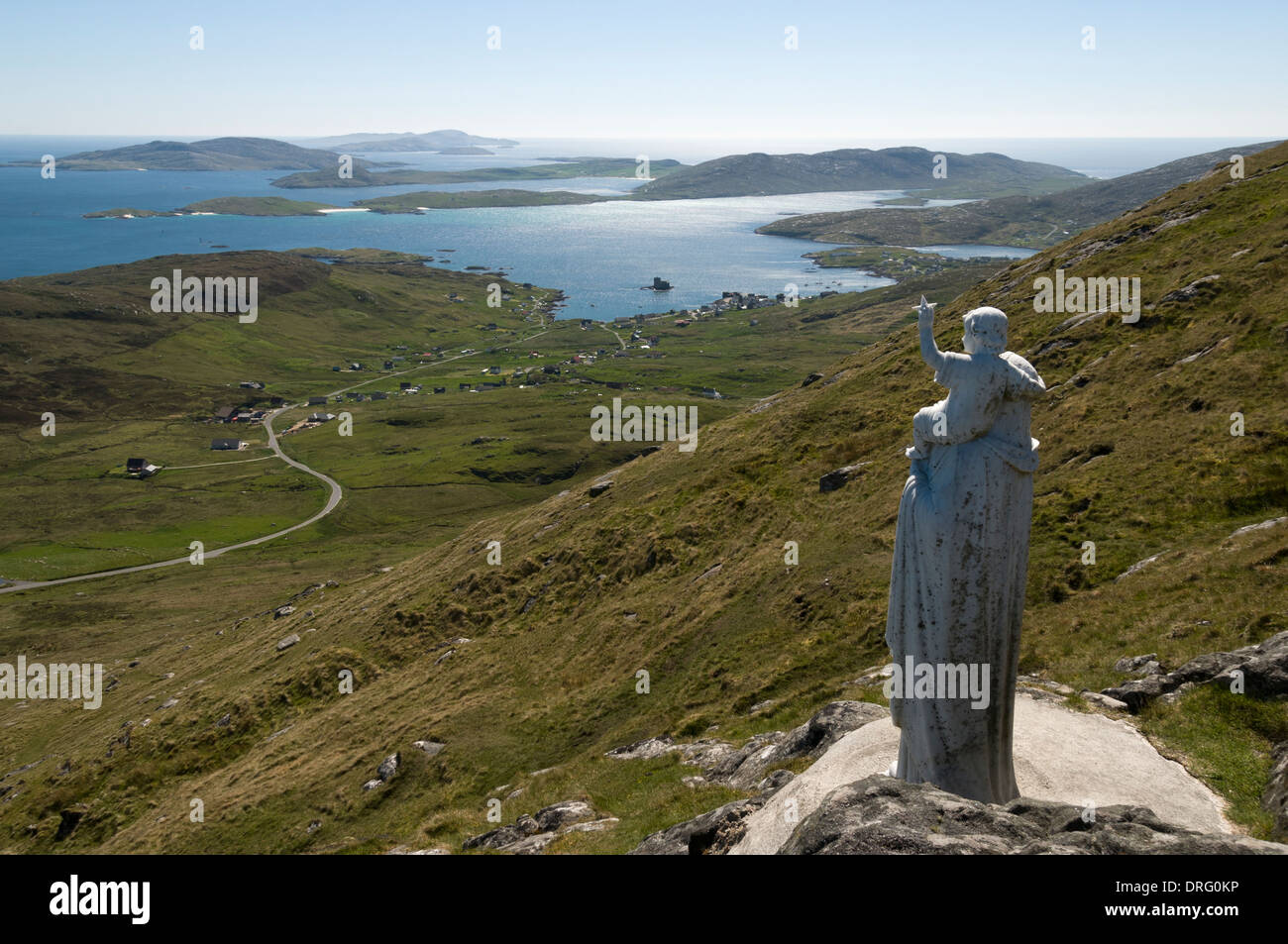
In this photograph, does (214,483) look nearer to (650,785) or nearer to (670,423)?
(670,423)

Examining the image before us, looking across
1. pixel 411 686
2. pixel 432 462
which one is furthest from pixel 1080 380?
pixel 432 462

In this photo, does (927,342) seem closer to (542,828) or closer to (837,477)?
(542,828)

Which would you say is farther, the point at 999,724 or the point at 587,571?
the point at 587,571

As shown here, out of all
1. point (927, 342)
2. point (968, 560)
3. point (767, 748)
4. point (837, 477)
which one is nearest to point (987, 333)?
point (927, 342)

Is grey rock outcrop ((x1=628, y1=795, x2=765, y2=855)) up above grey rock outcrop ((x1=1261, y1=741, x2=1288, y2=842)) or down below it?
below

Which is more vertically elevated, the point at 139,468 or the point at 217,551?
the point at 139,468

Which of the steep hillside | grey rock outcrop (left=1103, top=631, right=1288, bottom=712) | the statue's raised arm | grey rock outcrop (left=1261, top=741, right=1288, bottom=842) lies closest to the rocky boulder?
the steep hillside

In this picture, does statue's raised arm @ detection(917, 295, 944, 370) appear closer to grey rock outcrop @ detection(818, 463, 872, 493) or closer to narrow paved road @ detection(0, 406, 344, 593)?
grey rock outcrop @ detection(818, 463, 872, 493)
